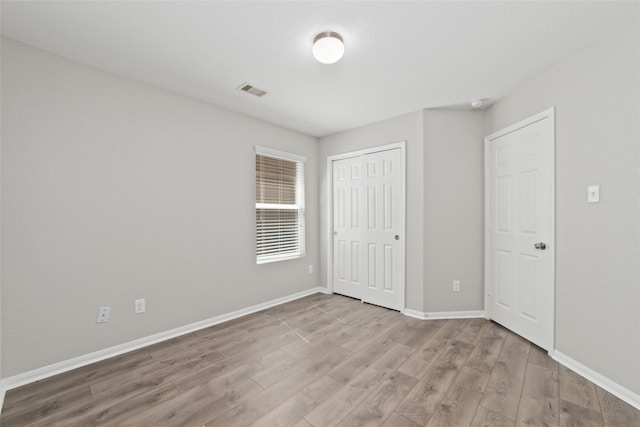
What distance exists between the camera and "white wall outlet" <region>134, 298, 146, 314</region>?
2.45 meters

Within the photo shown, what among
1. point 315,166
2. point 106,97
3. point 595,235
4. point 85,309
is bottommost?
point 85,309

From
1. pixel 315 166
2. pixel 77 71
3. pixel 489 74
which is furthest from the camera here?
pixel 315 166

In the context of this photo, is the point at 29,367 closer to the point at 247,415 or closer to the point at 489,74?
the point at 247,415

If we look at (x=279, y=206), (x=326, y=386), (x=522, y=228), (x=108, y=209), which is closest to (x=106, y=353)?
(x=108, y=209)

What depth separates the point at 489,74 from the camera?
2381mm

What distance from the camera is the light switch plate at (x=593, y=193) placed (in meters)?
1.95

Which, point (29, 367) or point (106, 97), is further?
point (106, 97)

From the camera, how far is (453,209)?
317cm

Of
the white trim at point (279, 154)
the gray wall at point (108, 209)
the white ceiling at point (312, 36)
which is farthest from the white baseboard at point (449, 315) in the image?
the white trim at point (279, 154)

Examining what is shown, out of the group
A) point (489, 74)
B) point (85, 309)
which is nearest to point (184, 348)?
point (85, 309)

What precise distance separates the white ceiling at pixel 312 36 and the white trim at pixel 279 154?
0.81 m

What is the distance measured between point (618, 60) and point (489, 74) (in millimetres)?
802

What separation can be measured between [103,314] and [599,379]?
395cm

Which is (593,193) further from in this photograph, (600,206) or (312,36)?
(312,36)
